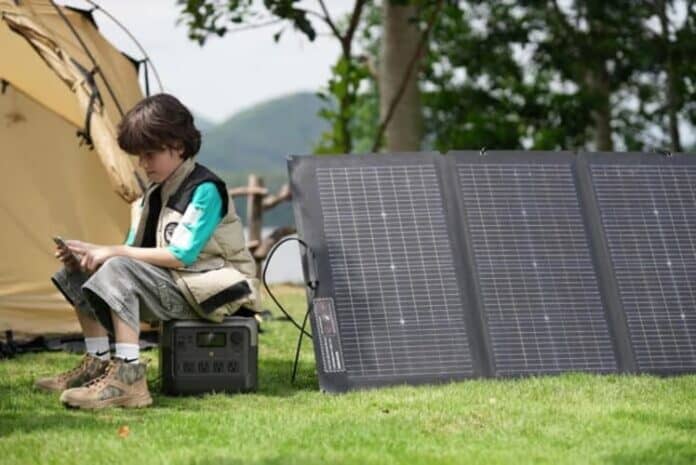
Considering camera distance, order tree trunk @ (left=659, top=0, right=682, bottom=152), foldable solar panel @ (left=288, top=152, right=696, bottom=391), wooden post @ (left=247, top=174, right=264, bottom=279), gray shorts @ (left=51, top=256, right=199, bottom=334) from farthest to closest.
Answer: tree trunk @ (left=659, top=0, right=682, bottom=152)
wooden post @ (left=247, top=174, right=264, bottom=279)
foldable solar panel @ (left=288, top=152, right=696, bottom=391)
gray shorts @ (left=51, top=256, right=199, bottom=334)

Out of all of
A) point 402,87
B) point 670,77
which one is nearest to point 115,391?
point 402,87

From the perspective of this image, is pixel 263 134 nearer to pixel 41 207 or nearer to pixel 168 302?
pixel 41 207

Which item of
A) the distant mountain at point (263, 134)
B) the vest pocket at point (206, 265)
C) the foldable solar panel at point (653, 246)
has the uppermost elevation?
the vest pocket at point (206, 265)

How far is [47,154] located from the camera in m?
8.67

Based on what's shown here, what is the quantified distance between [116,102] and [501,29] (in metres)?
15.4

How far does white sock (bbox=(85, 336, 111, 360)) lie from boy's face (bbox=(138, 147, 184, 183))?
0.74 m

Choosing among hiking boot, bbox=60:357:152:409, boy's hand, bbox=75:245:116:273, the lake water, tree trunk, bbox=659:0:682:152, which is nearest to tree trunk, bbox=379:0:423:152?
the lake water

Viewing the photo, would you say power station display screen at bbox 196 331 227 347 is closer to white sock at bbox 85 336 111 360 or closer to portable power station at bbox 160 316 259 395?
portable power station at bbox 160 316 259 395

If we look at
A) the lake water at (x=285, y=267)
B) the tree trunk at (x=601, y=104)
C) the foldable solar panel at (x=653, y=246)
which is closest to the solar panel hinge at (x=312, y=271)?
the foldable solar panel at (x=653, y=246)

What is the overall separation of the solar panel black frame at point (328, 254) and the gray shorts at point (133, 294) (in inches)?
23.8

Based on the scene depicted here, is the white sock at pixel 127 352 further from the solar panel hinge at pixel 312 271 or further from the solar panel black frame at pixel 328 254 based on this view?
the solar panel hinge at pixel 312 271

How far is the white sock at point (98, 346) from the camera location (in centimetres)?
641

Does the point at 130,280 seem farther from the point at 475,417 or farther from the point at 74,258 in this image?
the point at 475,417

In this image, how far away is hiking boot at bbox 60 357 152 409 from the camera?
5.85m
